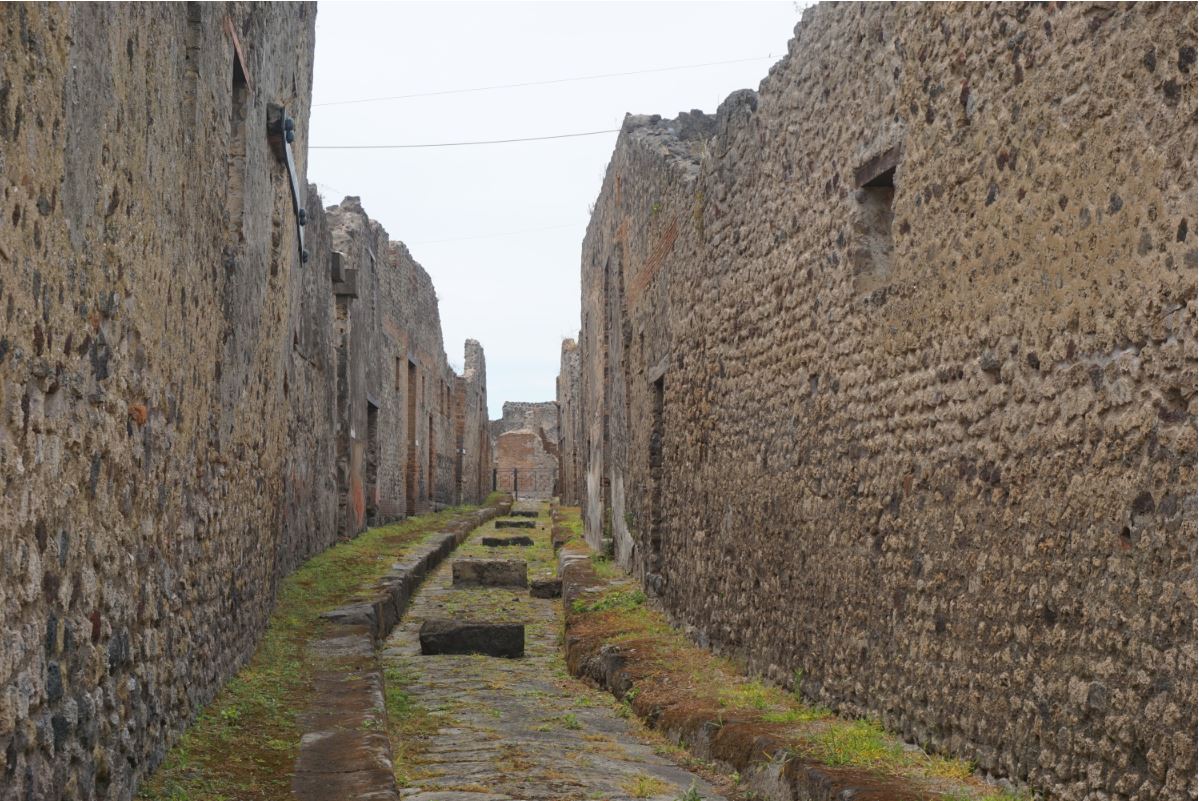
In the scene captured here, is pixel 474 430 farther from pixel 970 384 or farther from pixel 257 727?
pixel 970 384

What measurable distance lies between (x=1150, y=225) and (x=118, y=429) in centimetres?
306

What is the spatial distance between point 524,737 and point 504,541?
37.7 feet

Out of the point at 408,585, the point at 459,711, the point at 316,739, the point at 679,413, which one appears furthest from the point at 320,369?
the point at 316,739

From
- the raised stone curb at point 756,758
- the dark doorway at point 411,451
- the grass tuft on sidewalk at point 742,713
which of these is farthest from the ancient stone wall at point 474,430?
the raised stone curb at point 756,758

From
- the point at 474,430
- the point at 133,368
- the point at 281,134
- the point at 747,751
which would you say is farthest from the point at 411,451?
the point at 133,368

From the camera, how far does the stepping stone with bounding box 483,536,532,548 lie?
56.1 feet

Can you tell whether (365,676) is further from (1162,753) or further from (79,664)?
(1162,753)

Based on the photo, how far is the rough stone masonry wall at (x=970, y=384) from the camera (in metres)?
3.33

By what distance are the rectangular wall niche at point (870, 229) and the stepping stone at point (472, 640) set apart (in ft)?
13.4

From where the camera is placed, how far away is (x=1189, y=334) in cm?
317

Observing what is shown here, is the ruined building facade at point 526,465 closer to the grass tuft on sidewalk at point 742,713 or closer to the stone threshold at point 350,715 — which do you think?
the stone threshold at point 350,715

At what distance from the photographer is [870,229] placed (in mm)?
5309

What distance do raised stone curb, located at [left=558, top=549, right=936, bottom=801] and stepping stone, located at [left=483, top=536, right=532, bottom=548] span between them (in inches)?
378

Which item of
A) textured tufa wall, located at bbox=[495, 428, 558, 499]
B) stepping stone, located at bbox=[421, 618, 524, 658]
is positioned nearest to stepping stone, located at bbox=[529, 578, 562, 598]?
stepping stone, located at bbox=[421, 618, 524, 658]
